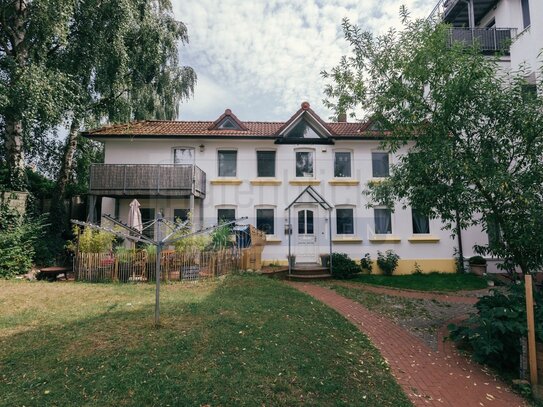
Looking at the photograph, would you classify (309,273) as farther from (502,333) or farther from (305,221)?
(502,333)

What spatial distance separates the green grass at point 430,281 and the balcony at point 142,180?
8599 mm

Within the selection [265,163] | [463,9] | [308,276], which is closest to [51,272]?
[308,276]

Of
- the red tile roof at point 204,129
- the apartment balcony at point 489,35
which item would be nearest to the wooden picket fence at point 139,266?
the red tile roof at point 204,129

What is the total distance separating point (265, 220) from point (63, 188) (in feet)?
32.7

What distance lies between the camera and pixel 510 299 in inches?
219

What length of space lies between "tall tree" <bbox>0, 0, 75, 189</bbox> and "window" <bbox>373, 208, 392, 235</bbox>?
14.5 meters

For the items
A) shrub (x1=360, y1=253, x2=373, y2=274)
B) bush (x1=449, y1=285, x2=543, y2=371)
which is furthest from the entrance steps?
bush (x1=449, y1=285, x2=543, y2=371)

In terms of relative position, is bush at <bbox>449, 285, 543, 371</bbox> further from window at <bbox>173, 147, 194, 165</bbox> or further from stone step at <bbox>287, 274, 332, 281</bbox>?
window at <bbox>173, 147, 194, 165</bbox>

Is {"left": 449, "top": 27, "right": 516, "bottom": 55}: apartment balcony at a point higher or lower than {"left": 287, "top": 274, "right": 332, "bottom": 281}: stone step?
higher

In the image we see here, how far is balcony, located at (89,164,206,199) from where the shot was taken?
12523 millimetres

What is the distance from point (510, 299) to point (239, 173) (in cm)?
1142

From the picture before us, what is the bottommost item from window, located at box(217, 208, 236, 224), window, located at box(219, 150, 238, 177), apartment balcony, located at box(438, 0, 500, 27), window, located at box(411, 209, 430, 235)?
window, located at box(411, 209, 430, 235)

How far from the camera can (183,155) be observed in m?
14.5

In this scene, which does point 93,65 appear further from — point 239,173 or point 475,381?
point 475,381
